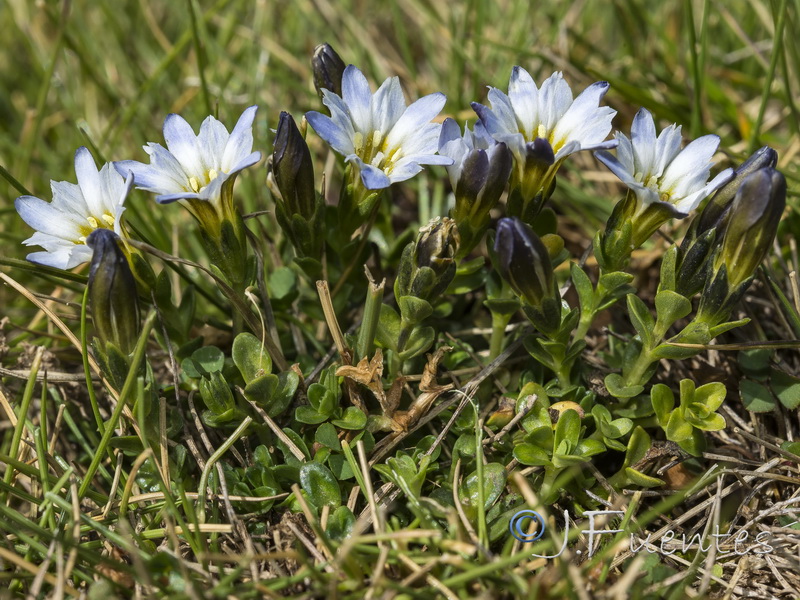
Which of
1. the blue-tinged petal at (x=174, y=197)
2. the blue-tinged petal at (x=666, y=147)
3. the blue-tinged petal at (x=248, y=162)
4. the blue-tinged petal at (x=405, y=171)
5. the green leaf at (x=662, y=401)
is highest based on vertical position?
the blue-tinged petal at (x=174, y=197)

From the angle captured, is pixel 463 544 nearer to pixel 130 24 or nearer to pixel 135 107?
pixel 135 107

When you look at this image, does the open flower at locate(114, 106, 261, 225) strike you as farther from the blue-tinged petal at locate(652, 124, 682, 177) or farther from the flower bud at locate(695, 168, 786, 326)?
the flower bud at locate(695, 168, 786, 326)

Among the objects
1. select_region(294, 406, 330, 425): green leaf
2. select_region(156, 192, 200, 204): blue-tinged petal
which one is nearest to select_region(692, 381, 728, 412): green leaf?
select_region(294, 406, 330, 425): green leaf

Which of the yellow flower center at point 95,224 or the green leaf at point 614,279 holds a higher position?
the yellow flower center at point 95,224

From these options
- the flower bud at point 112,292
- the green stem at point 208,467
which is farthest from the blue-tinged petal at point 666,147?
the flower bud at point 112,292

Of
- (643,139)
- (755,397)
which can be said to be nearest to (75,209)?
(643,139)

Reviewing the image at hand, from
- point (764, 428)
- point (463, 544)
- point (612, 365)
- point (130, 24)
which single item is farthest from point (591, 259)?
point (130, 24)

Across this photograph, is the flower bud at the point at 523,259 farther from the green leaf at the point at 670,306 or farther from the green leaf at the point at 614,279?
the green leaf at the point at 670,306
